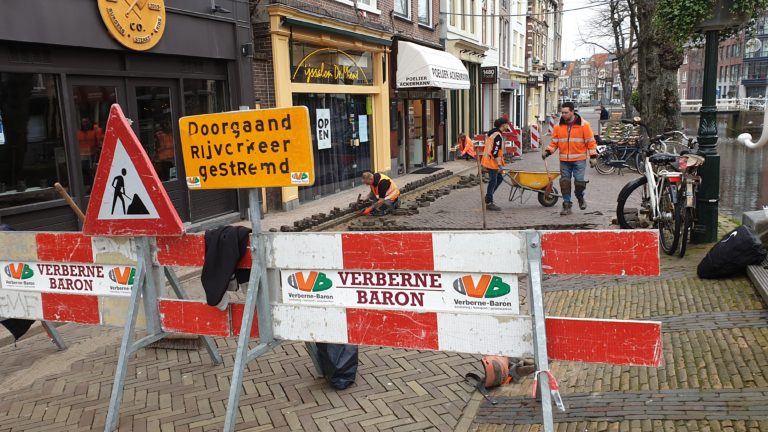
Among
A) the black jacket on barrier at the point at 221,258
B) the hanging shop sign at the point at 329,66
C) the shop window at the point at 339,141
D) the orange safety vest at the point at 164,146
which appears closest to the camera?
the black jacket on barrier at the point at 221,258

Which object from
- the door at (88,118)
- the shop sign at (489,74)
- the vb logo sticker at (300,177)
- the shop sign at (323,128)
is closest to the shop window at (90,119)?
the door at (88,118)

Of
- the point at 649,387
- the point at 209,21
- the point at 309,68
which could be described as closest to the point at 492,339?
the point at 649,387

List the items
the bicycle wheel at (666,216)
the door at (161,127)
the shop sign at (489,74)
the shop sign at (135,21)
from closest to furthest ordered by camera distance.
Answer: the bicycle wheel at (666,216)
the shop sign at (135,21)
the door at (161,127)
the shop sign at (489,74)

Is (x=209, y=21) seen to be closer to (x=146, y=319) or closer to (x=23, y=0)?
(x=23, y=0)

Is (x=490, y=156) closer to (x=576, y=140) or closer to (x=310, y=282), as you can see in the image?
(x=576, y=140)

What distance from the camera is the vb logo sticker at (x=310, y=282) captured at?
3.41m

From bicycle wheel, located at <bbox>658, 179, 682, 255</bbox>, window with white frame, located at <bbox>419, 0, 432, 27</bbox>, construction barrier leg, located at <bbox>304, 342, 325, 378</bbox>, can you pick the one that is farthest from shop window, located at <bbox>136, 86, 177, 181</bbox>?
window with white frame, located at <bbox>419, 0, 432, 27</bbox>

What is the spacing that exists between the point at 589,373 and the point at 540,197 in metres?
7.90

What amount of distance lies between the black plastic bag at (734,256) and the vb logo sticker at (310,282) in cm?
403

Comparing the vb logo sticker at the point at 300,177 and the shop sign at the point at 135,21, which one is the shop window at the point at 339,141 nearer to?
the shop sign at the point at 135,21

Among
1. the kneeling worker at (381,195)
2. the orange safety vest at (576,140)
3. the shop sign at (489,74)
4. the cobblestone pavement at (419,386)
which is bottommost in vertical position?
the cobblestone pavement at (419,386)

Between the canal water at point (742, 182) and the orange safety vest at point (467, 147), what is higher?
the orange safety vest at point (467, 147)

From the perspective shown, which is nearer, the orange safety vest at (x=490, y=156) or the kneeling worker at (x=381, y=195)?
the kneeling worker at (x=381, y=195)

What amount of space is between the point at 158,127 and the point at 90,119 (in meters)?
1.30
